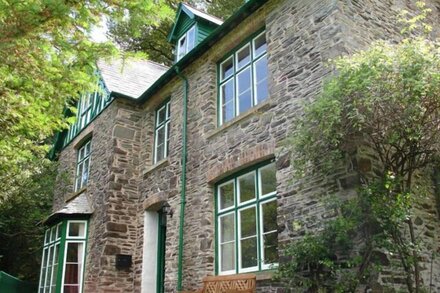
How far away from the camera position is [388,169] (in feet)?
21.6

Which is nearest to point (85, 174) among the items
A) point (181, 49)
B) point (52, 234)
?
point (52, 234)

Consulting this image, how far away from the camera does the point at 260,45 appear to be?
973 centimetres

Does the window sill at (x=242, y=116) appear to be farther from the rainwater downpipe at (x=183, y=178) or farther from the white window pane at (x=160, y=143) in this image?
the white window pane at (x=160, y=143)

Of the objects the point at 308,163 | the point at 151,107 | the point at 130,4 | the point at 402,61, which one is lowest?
the point at 308,163

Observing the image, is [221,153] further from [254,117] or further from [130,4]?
[130,4]

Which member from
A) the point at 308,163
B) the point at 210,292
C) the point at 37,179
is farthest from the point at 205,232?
the point at 37,179

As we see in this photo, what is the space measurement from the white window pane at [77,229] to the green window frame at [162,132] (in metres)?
2.96

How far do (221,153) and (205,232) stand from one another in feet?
5.49

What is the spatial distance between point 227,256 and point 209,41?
4788 millimetres

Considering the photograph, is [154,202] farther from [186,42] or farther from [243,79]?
[186,42]

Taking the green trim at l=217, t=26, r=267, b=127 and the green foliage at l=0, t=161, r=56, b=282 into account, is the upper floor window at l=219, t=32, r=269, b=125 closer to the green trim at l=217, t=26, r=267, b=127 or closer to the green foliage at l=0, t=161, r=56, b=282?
the green trim at l=217, t=26, r=267, b=127

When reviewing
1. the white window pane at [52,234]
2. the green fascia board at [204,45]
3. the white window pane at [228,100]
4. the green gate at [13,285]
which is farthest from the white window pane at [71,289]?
the white window pane at [228,100]

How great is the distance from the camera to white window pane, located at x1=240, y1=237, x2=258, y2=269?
8.45 meters

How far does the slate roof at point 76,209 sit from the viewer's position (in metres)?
13.2
